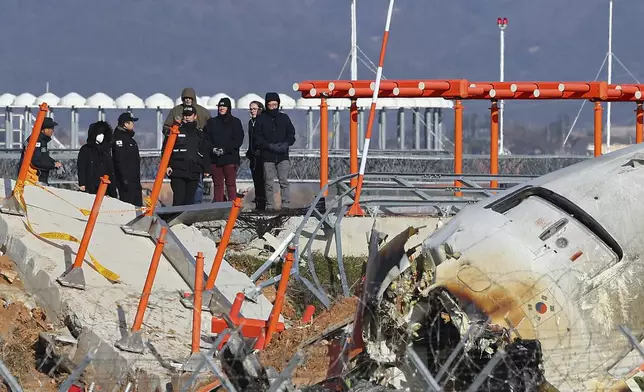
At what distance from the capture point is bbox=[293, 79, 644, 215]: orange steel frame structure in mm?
16734

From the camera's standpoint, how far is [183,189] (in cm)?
1557

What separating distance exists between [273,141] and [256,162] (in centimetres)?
43

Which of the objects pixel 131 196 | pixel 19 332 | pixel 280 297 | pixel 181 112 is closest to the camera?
pixel 280 297

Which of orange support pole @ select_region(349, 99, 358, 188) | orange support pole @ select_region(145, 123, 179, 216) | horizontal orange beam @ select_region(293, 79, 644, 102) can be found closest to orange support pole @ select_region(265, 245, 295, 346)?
orange support pole @ select_region(145, 123, 179, 216)

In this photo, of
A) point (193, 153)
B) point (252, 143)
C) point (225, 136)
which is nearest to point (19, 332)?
point (193, 153)

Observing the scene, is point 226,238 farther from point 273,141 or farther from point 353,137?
point 353,137

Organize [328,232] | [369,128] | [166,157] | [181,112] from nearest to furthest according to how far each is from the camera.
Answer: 1. [166,157]
2. [328,232]
3. [369,128]
4. [181,112]

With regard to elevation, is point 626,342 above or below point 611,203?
below

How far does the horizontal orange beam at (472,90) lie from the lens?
16.7 m

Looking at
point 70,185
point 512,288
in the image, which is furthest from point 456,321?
point 70,185

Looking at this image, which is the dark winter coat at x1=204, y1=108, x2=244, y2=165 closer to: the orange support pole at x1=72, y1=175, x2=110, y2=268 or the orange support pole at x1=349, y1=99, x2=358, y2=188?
the orange support pole at x1=349, y1=99, x2=358, y2=188

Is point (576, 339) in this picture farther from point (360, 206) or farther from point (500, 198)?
point (360, 206)

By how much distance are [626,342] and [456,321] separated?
109cm

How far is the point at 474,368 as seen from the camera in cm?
845
